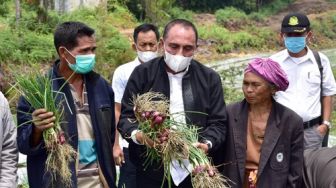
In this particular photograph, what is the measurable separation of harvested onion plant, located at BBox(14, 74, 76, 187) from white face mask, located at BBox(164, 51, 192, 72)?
27.9 inches

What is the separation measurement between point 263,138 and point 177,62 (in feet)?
2.30

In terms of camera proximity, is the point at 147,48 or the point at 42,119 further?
the point at 147,48

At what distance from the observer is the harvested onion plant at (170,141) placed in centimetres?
305

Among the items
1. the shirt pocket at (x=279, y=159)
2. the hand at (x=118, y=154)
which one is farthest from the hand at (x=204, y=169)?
the hand at (x=118, y=154)

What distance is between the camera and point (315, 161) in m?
3.55

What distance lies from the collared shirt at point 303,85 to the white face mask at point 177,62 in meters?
1.36

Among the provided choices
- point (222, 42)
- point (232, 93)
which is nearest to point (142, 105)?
point (232, 93)

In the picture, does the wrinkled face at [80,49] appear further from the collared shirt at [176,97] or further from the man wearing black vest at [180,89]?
the collared shirt at [176,97]

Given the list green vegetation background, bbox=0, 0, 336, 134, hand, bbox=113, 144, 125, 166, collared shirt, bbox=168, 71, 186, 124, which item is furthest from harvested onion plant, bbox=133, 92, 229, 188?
green vegetation background, bbox=0, 0, 336, 134

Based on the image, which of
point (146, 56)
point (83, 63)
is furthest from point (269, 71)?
point (146, 56)

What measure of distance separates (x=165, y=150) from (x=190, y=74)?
67cm

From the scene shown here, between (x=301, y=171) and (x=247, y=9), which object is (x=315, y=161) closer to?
(x=301, y=171)

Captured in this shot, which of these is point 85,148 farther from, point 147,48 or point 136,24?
point 136,24

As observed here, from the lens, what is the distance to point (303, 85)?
460cm
